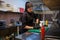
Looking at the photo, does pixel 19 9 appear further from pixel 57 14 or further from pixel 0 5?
pixel 57 14

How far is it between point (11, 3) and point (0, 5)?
0.83 meters

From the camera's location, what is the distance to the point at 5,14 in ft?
14.9

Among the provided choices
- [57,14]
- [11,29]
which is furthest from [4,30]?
[57,14]

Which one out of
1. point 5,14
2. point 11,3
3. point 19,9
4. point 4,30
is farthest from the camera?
point 19,9

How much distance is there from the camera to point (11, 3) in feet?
16.0

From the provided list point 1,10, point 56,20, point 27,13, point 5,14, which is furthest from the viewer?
point 5,14

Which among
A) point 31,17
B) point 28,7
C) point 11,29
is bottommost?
point 11,29

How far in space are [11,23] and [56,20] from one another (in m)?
3.02

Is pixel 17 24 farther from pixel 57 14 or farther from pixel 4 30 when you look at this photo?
pixel 57 14

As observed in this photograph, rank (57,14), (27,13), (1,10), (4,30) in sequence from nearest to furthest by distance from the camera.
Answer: (57,14)
(27,13)
(4,30)
(1,10)

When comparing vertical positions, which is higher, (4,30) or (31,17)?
(31,17)

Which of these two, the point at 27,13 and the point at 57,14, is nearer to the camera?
the point at 57,14

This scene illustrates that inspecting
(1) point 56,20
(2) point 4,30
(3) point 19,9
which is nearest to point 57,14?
(1) point 56,20

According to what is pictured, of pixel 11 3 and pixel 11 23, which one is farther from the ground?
pixel 11 3
